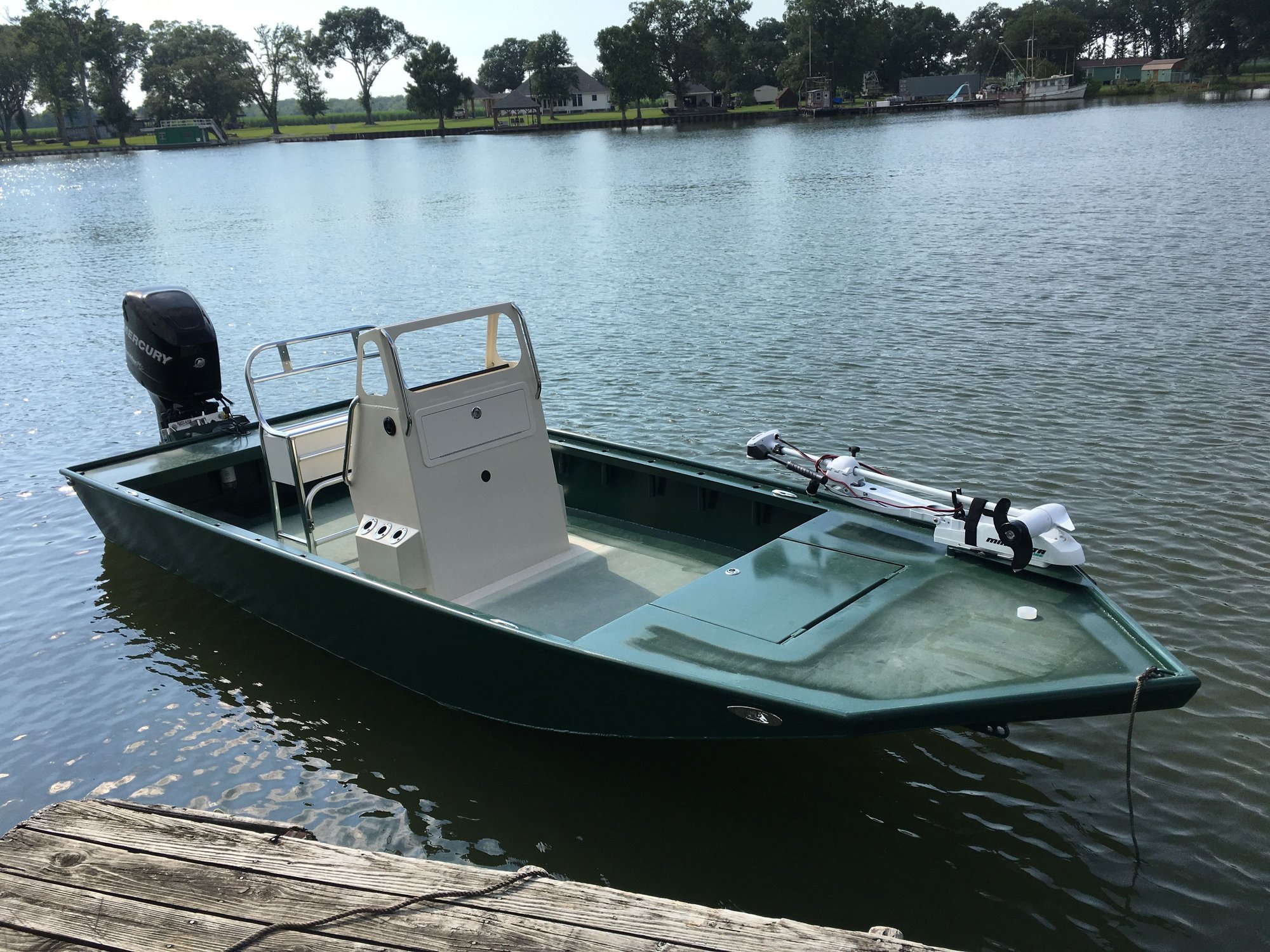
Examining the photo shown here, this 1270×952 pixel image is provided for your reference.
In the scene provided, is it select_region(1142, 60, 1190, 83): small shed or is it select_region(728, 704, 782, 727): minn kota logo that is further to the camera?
select_region(1142, 60, 1190, 83): small shed

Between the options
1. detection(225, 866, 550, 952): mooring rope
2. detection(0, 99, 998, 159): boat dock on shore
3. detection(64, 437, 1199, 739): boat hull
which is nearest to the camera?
detection(225, 866, 550, 952): mooring rope

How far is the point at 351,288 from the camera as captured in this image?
2059 centimetres

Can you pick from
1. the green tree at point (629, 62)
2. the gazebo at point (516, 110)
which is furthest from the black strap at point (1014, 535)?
the gazebo at point (516, 110)

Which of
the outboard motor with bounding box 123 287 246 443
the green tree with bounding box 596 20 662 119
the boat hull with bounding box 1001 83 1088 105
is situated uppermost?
the green tree with bounding box 596 20 662 119

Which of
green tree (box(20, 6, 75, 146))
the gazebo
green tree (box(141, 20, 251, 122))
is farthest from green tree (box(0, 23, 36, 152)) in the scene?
the gazebo

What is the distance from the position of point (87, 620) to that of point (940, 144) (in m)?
48.8

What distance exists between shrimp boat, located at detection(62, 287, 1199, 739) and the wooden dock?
1.23 m

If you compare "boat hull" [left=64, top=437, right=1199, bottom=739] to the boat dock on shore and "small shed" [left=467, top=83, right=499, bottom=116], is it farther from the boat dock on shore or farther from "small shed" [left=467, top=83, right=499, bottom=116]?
"small shed" [left=467, top=83, right=499, bottom=116]

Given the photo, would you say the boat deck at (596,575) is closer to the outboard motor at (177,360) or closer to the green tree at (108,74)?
the outboard motor at (177,360)

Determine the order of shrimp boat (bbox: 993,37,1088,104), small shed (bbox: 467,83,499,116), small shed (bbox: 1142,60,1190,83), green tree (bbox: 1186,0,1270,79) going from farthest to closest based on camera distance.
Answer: small shed (bbox: 467,83,499,116) < small shed (bbox: 1142,60,1190,83) < shrimp boat (bbox: 993,37,1088,104) < green tree (bbox: 1186,0,1270,79)

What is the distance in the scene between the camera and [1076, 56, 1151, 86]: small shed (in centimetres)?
10681

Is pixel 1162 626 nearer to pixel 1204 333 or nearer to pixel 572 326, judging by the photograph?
pixel 1204 333

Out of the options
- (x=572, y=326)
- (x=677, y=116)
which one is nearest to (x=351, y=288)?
(x=572, y=326)

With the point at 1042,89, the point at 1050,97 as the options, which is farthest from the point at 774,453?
the point at 1042,89
